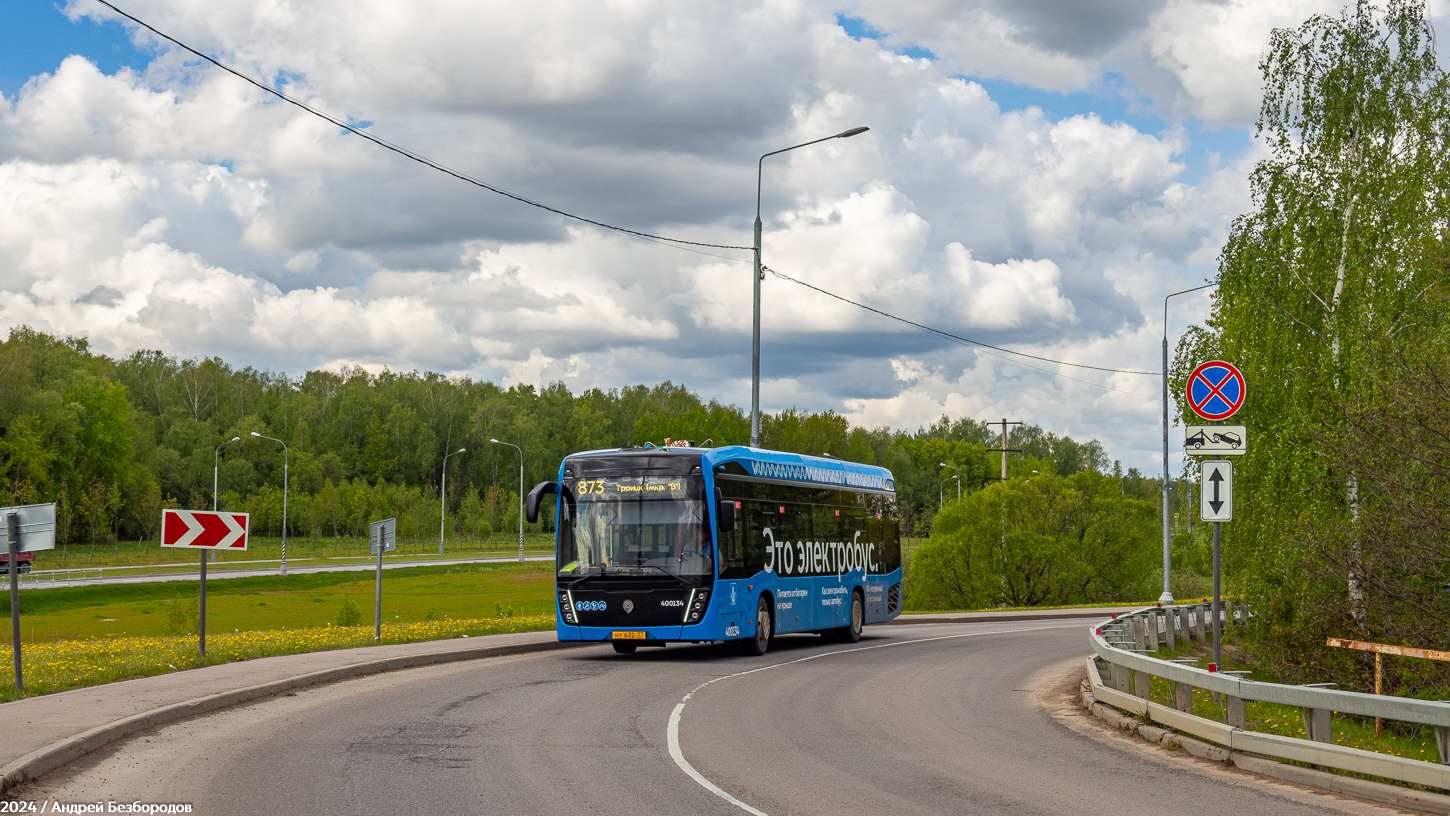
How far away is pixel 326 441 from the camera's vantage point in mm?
140625

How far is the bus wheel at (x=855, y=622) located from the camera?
82.7 feet

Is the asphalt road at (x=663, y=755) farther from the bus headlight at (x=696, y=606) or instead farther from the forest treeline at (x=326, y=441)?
the forest treeline at (x=326, y=441)

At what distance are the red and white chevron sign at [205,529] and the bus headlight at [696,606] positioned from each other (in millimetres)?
6512

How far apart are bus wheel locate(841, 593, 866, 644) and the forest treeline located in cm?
6117

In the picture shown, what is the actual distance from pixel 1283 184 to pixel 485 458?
123031 millimetres

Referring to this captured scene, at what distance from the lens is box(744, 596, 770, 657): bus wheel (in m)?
21.2

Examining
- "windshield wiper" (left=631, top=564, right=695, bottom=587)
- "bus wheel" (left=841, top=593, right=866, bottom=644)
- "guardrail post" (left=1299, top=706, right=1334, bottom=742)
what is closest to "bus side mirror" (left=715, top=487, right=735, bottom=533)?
"windshield wiper" (left=631, top=564, right=695, bottom=587)

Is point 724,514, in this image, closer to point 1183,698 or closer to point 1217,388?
point 1217,388

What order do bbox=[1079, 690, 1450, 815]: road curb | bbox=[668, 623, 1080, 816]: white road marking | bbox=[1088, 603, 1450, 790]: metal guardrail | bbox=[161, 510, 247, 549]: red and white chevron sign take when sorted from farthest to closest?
bbox=[161, 510, 247, 549]: red and white chevron sign → bbox=[668, 623, 1080, 816]: white road marking → bbox=[1088, 603, 1450, 790]: metal guardrail → bbox=[1079, 690, 1450, 815]: road curb

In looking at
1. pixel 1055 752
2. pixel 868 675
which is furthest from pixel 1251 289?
pixel 1055 752

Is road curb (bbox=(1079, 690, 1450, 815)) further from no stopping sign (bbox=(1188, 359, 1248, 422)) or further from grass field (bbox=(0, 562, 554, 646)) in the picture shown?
grass field (bbox=(0, 562, 554, 646))

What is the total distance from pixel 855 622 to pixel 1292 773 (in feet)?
51.9

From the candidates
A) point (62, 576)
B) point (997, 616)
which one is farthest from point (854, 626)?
point (62, 576)

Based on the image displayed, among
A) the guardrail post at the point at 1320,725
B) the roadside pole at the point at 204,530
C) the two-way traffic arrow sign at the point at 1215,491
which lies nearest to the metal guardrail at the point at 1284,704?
the guardrail post at the point at 1320,725
